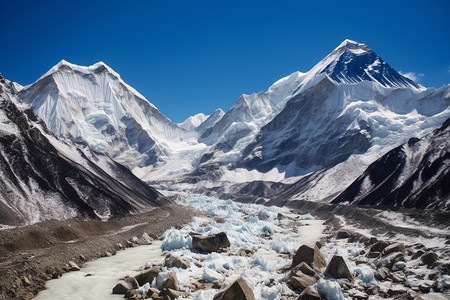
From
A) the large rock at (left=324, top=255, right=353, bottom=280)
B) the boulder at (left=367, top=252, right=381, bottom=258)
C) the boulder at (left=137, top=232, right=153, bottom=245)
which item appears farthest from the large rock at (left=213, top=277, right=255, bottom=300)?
the boulder at (left=137, top=232, right=153, bottom=245)

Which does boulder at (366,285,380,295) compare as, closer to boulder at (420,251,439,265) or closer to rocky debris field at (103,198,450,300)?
rocky debris field at (103,198,450,300)

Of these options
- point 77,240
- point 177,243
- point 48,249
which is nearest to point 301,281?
point 177,243

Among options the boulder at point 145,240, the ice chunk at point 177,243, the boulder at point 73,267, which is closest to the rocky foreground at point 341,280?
the boulder at point 73,267

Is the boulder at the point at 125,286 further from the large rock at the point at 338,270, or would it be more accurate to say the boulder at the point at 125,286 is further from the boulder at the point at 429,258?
the boulder at the point at 429,258

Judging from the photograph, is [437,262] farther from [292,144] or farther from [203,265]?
[292,144]

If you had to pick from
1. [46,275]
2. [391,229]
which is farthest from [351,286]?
[391,229]

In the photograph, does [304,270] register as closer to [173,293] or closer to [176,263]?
[173,293]

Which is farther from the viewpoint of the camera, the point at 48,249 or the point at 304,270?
the point at 48,249
